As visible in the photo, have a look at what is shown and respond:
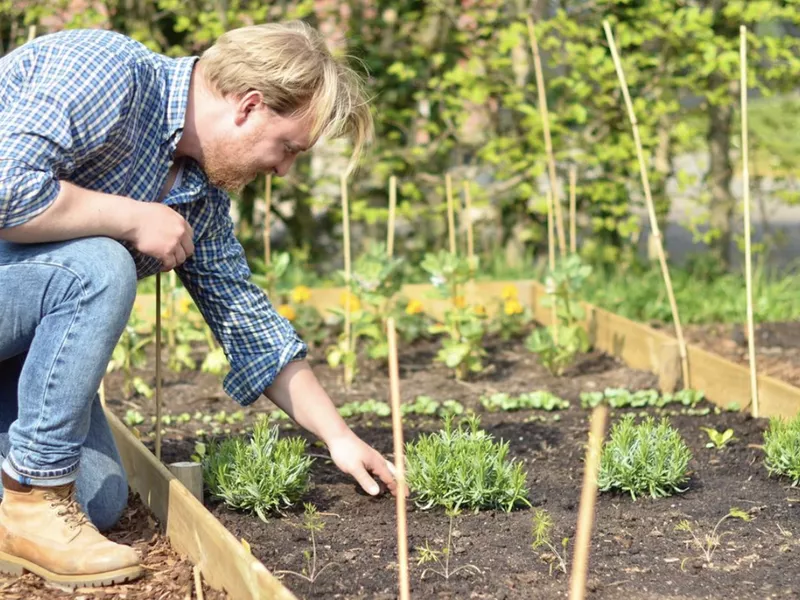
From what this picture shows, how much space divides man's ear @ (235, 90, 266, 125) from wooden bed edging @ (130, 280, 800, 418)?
2000 mm

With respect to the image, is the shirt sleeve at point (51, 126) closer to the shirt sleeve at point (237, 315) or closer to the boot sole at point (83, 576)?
the shirt sleeve at point (237, 315)

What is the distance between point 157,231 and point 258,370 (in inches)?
22.8

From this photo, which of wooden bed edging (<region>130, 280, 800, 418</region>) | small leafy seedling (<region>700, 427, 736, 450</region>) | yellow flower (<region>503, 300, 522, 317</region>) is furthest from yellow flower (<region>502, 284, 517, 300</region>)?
small leafy seedling (<region>700, 427, 736, 450</region>)

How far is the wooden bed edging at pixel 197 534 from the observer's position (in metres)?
2.11

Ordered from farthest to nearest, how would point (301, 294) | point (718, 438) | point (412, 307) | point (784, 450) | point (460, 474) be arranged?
point (301, 294), point (412, 307), point (718, 438), point (784, 450), point (460, 474)

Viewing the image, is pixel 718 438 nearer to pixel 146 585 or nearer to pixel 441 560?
pixel 441 560

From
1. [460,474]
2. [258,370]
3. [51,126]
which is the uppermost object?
[51,126]

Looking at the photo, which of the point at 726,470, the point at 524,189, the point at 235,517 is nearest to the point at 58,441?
the point at 235,517

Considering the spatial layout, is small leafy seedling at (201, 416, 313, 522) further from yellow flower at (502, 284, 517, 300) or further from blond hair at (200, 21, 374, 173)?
yellow flower at (502, 284, 517, 300)

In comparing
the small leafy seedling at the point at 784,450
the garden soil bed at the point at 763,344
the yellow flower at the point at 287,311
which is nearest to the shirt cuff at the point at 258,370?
the small leafy seedling at the point at 784,450

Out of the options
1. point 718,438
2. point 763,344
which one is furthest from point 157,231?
point 763,344

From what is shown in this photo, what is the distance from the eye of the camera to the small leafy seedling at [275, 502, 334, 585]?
7.70 ft

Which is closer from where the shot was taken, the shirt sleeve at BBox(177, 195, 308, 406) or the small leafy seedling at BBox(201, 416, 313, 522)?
the small leafy seedling at BBox(201, 416, 313, 522)

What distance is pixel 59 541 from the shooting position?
2393 millimetres
